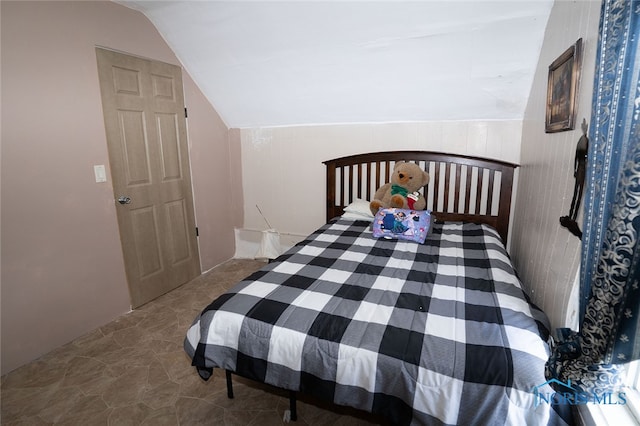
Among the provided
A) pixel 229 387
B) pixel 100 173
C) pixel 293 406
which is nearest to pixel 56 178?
pixel 100 173

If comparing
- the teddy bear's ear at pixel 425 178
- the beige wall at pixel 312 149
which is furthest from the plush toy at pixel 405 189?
the beige wall at pixel 312 149

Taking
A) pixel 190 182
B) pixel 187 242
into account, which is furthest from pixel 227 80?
pixel 187 242

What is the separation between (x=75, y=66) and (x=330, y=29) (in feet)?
5.59

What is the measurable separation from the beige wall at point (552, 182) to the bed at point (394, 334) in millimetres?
158

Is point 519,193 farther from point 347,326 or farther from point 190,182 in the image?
point 190,182

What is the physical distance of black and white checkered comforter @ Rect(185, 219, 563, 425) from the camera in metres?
1.10

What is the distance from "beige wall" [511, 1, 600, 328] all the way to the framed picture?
0.13 ft

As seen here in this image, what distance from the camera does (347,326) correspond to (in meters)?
1.32

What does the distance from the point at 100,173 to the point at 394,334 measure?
89.7 inches

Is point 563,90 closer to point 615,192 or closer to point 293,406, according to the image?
point 615,192

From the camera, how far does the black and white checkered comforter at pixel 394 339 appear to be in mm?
1102

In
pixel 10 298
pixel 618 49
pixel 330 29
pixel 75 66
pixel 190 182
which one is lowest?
pixel 10 298

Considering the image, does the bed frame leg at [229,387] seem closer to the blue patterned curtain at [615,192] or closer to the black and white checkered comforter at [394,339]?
the black and white checkered comforter at [394,339]

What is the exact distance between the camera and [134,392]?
1.85 metres
